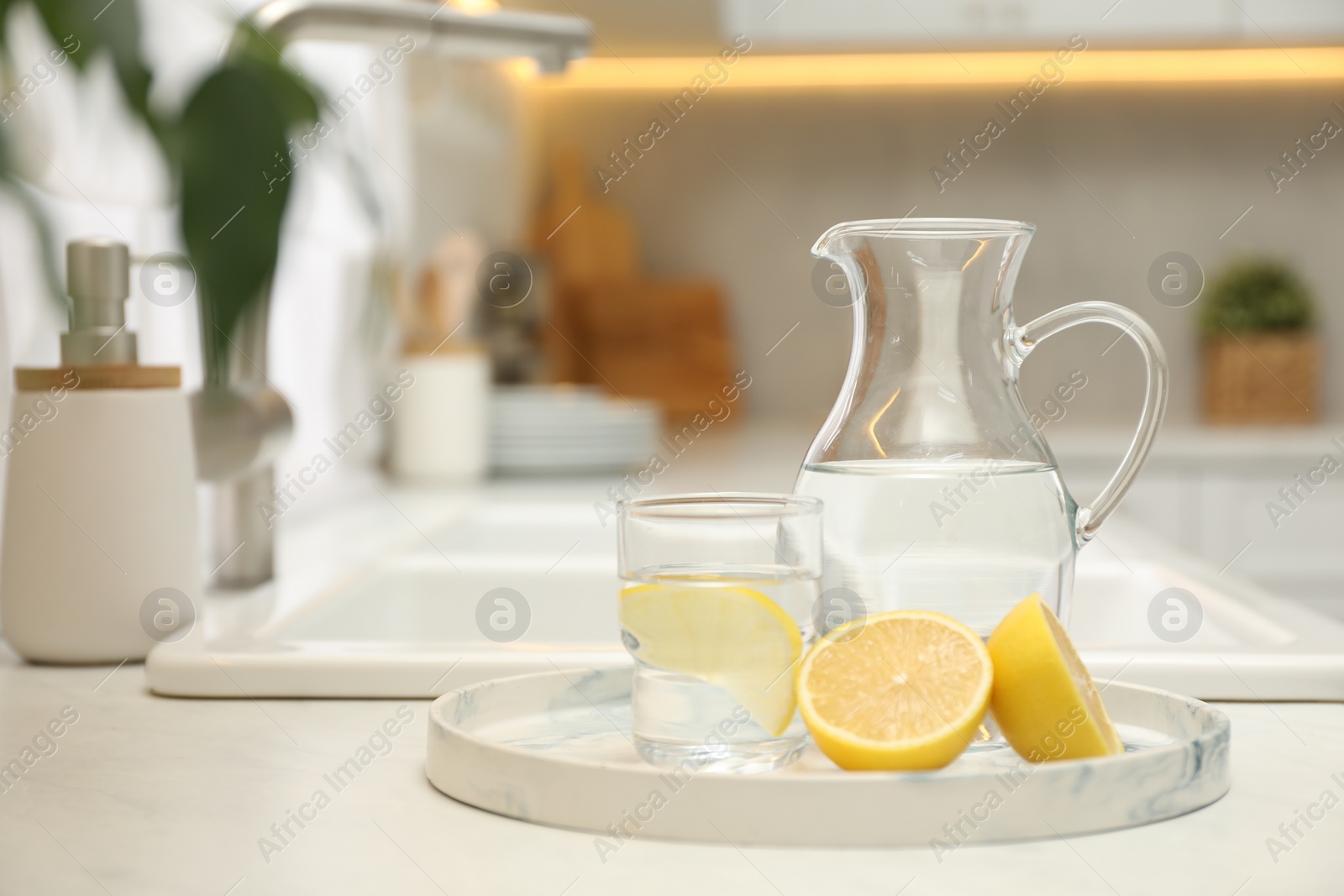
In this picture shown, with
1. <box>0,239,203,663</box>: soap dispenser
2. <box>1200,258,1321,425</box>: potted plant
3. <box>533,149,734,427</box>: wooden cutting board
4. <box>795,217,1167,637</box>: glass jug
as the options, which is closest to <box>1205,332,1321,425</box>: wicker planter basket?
<box>1200,258,1321,425</box>: potted plant

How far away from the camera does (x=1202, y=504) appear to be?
212 cm

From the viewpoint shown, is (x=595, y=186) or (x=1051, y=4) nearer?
(x=1051, y=4)

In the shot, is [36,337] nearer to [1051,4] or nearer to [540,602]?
[540,602]

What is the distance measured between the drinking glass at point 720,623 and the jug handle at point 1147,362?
16 cm

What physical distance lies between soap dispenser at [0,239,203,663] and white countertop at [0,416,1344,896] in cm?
14

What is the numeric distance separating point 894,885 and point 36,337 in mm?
735

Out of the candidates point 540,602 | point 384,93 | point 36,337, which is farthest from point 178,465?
point 384,93

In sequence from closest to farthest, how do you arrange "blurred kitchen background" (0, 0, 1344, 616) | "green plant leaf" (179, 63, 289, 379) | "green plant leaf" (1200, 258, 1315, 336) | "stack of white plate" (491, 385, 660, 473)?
"green plant leaf" (179, 63, 289, 379) < "stack of white plate" (491, 385, 660, 473) < "blurred kitchen background" (0, 0, 1344, 616) < "green plant leaf" (1200, 258, 1315, 336)

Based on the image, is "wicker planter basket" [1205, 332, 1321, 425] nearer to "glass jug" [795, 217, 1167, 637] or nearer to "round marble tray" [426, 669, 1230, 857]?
"glass jug" [795, 217, 1167, 637]

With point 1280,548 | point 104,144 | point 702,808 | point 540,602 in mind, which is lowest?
point 1280,548

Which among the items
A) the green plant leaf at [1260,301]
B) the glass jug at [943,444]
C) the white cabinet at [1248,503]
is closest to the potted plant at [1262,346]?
the green plant leaf at [1260,301]

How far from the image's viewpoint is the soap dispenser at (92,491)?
0.70 metres

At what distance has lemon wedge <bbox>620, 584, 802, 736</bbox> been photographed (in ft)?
1.54

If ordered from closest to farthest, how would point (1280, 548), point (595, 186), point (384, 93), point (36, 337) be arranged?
point (36, 337) → point (384, 93) → point (1280, 548) → point (595, 186)
